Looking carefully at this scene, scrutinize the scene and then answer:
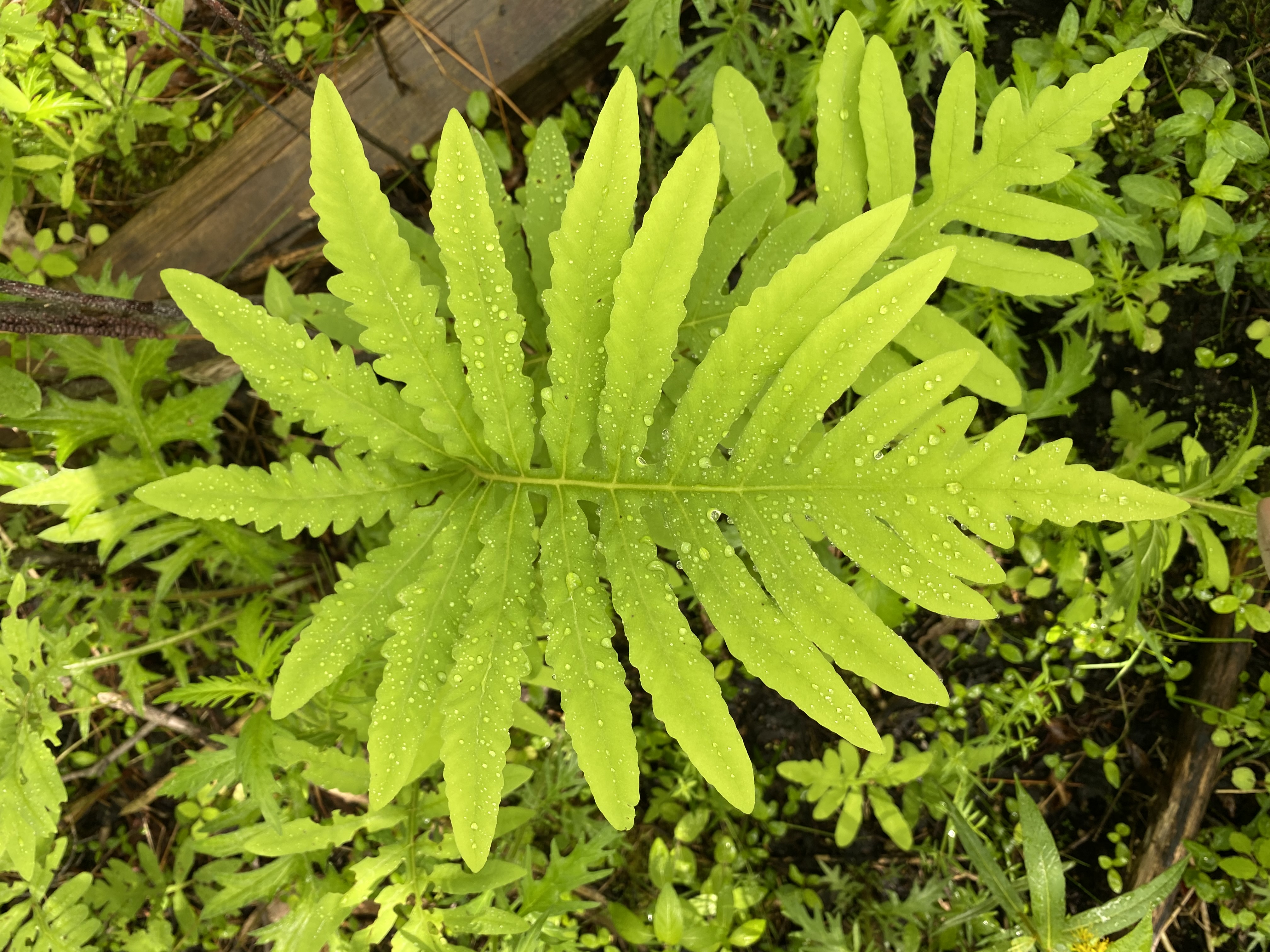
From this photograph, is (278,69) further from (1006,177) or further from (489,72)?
(1006,177)

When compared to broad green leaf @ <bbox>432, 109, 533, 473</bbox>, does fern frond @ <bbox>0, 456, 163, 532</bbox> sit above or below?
above

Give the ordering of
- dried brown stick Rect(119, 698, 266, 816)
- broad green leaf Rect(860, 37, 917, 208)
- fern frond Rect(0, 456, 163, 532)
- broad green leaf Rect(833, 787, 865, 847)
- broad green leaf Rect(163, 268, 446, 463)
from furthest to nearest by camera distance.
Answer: dried brown stick Rect(119, 698, 266, 816) → broad green leaf Rect(833, 787, 865, 847) → fern frond Rect(0, 456, 163, 532) → broad green leaf Rect(860, 37, 917, 208) → broad green leaf Rect(163, 268, 446, 463)

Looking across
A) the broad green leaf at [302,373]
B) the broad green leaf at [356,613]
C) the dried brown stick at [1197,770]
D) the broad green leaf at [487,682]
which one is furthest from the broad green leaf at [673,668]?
the dried brown stick at [1197,770]

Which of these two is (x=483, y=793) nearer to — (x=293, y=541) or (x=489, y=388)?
(x=489, y=388)

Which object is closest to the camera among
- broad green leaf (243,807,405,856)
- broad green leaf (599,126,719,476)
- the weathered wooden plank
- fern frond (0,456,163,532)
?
broad green leaf (599,126,719,476)

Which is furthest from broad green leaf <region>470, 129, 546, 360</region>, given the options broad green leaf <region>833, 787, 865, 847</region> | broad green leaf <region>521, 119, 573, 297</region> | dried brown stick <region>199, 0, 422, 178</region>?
broad green leaf <region>833, 787, 865, 847</region>

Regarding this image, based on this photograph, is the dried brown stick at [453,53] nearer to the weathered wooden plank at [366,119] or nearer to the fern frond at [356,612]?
the weathered wooden plank at [366,119]

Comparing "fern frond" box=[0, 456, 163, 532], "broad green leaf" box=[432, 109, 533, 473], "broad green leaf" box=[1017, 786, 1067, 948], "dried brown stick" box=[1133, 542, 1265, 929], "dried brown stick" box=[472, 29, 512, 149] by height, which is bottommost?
"dried brown stick" box=[1133, 542, 1265, 929]

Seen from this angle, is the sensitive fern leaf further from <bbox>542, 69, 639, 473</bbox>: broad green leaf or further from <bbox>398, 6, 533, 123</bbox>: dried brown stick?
<bbox>398, 6, 533, 123</bbox>: dried brown stick

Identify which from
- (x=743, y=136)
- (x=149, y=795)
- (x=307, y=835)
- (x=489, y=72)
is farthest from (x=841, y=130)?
(x=149, y=795)
